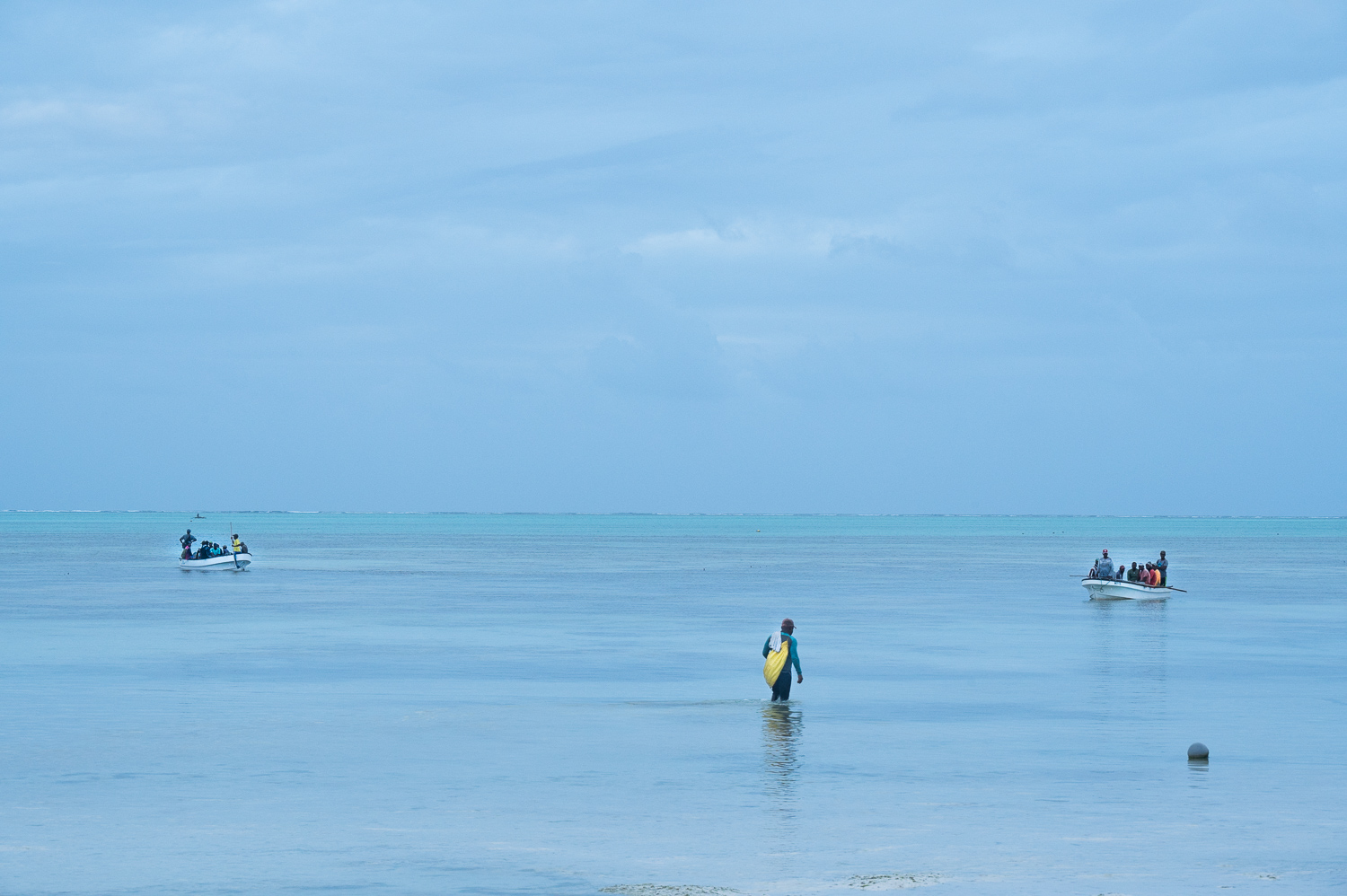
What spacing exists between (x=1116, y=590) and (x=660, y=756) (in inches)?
1741

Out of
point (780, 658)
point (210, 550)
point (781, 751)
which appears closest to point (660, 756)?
point (781, 751)

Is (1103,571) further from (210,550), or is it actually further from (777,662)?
(210,550)

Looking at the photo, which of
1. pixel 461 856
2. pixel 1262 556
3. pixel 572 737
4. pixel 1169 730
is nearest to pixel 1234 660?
pixel 1169 730

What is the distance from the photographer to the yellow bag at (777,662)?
1008 inches

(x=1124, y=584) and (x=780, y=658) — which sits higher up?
(x=780, y=658)

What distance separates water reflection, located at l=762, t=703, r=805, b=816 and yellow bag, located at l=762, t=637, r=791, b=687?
499 mm

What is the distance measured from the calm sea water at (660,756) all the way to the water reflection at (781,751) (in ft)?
0.31

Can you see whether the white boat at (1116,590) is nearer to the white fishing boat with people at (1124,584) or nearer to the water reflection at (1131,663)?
the white fishing boat with people at (1124,584)

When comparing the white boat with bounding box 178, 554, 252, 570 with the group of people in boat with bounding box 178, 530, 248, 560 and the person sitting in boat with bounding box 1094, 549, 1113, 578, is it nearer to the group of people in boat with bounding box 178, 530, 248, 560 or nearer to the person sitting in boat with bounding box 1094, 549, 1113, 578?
the group of people in boat with bounding box 178, 530, 248, 560

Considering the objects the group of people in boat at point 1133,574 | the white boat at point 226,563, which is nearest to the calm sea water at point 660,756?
the group of people in boat at point 1133,574

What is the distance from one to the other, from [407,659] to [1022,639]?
17087 mm

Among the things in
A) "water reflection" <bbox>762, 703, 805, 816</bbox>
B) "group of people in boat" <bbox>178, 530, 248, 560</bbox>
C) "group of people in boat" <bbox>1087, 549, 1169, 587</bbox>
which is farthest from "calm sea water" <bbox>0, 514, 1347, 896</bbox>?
"group of people in boat" <bbox>178, 530, 248, 560</bbox>

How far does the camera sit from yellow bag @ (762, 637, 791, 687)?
25.6 m

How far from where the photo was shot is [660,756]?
2041cm
